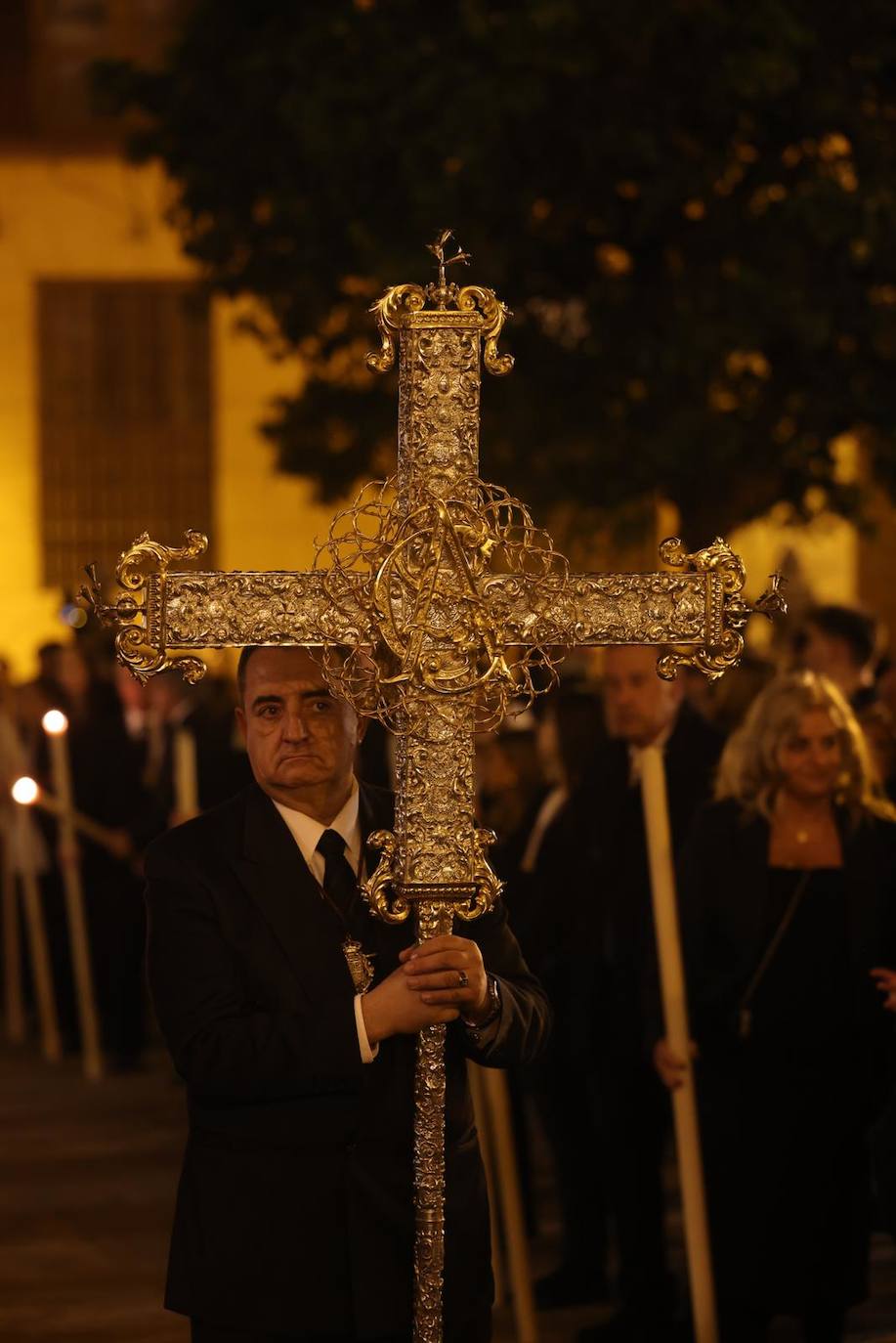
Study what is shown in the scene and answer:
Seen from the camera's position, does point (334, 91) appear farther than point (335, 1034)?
Yes

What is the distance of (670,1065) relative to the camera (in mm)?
6207

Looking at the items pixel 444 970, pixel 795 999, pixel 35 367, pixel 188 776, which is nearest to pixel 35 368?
pixel 35 367

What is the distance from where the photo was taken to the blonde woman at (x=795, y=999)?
20.9ft

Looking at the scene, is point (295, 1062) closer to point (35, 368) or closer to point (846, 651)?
point (846, 651)

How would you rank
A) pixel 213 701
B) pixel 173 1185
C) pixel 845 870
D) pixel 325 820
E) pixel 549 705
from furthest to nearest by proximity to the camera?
pixel 213 701 → pixel 173 1185 → pixel 549 705 → pixel 845 870 → pixel 325 820

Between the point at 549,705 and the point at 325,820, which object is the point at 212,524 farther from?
the point at 325,820

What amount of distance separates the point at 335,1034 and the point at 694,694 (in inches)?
315

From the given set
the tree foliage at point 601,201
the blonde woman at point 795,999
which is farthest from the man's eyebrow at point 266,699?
the tree foliage at point 601,201

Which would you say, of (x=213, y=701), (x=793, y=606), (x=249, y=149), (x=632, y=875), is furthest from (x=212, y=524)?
(x=632, y=875)

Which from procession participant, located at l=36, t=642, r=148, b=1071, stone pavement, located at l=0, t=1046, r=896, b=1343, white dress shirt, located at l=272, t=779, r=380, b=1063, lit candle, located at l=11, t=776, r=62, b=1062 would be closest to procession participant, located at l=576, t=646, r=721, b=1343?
stone pavement, located at l=0, t=1046, r=896, b=1343

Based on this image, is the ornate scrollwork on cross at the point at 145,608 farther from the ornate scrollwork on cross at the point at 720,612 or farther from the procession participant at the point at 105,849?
the procession participant at the point at 105,849

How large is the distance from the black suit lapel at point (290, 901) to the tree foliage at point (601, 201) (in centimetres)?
1222

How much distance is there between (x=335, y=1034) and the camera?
383cm

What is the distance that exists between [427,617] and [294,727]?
374 mm
